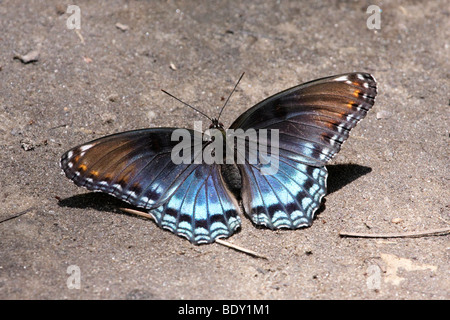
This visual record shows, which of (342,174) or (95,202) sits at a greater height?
(342,174)

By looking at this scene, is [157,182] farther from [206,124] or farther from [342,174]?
[342,174]

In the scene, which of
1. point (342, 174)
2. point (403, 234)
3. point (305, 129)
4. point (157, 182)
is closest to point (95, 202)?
point (157, 182)

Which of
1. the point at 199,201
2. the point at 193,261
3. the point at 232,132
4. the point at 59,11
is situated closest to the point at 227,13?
the point at 59,11

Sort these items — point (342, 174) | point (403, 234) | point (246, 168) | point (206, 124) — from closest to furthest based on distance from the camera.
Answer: point (403, 234) < point (246, 168) < point (342, 174) < point (206, 124)

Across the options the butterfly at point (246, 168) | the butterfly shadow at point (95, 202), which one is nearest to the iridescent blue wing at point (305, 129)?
the butterfly at point (246, 168)

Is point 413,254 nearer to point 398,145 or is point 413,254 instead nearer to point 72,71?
point 398,145

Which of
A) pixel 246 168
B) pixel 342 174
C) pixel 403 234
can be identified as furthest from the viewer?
pixel 342 174
